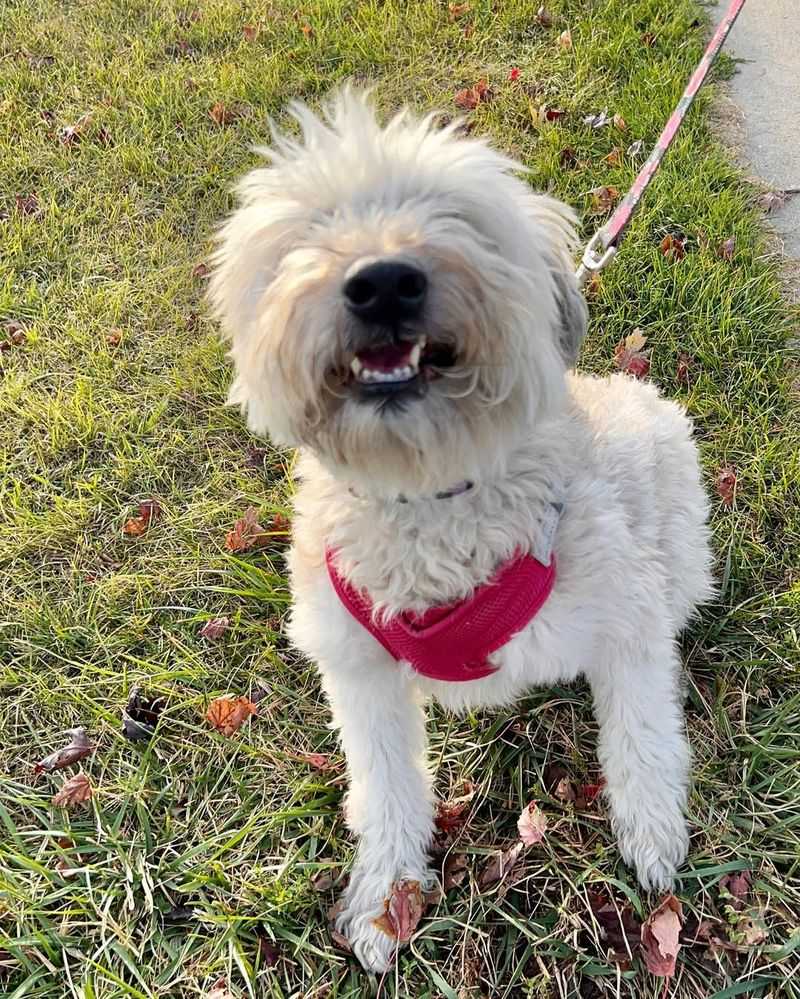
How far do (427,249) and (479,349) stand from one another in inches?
9.9

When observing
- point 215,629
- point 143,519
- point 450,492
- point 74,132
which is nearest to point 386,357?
point 450,492

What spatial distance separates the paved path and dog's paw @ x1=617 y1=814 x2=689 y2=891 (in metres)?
3.20

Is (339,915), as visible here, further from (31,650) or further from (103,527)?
(103,527)

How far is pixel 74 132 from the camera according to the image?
584cm

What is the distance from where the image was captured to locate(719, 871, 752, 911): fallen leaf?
8.31 feet

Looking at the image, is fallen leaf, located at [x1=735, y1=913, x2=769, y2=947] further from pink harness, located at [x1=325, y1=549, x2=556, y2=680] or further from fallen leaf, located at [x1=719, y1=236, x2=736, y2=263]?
fallen leaf, located at [x1=719, y1=236, x2=736, y2=263]

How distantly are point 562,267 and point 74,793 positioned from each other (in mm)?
2493

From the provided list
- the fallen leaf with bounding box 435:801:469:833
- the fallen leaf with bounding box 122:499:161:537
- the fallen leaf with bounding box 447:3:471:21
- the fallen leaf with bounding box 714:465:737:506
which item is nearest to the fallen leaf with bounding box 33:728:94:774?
the fallen leaf with bounding box 122:499:161:537

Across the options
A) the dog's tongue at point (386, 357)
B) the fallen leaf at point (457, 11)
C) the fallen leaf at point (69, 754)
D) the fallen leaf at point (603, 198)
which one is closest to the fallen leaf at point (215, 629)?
the fallen leaf at point (69, 754)

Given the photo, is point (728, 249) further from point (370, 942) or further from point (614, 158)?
point (370, 942)

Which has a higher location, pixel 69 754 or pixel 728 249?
pixel 728 249

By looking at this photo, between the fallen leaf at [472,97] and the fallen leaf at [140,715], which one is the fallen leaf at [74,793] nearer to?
the fallen leaf at [140,715]

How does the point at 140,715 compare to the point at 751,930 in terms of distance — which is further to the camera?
the point at 140,715

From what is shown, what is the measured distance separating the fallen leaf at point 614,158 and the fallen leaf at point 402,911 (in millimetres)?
4017
